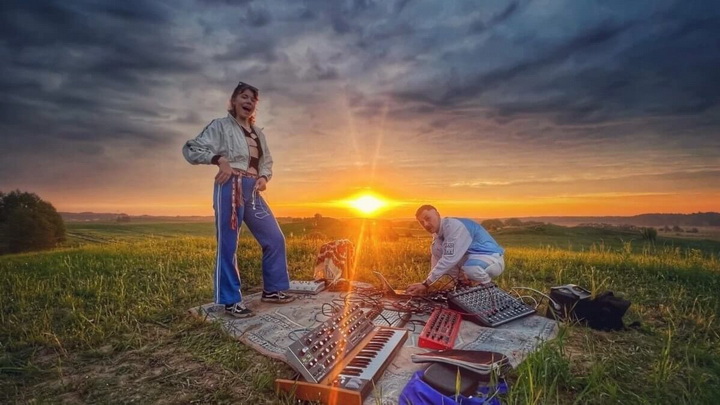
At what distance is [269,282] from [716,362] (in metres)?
5.95

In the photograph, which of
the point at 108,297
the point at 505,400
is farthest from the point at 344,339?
the point at 108,297

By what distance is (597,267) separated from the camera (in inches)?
370

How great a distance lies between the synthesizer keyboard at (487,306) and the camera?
5.55m

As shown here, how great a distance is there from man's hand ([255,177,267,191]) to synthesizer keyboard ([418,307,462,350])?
3428 mm

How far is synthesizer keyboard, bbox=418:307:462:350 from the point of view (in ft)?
15.4

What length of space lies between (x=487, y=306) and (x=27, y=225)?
29.1m

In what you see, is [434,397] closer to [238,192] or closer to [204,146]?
[238,192]

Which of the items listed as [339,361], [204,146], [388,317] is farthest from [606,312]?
[204,146]

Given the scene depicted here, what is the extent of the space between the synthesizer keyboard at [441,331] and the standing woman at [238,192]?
277 cm

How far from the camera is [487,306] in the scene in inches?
228

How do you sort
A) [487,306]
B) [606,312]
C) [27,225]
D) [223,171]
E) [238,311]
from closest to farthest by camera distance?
[606,312], [487,306], [223,171], [238,311], [27,225]

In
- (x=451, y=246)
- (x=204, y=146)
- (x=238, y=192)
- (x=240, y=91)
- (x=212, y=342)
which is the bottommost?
(x=212, y=342)

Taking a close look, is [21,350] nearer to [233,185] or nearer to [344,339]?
[233,185]

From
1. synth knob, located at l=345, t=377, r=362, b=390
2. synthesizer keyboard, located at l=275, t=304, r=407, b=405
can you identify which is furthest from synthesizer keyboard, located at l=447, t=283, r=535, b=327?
synth knob, located at l=345, t=377, r=362, b=390
